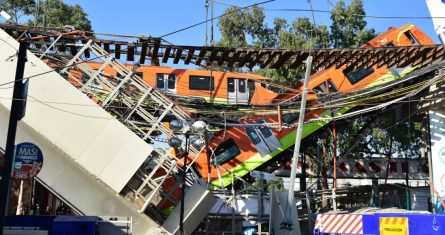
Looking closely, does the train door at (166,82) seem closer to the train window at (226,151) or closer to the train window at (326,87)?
the train window at (226,151)

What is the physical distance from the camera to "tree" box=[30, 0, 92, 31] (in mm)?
33162

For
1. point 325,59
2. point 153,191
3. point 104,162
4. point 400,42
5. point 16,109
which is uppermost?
point 400,42

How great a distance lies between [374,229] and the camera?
10.6m

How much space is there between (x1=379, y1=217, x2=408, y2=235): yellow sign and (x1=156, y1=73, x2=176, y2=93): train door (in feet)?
53.7

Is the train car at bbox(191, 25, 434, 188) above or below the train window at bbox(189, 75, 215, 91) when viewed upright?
below

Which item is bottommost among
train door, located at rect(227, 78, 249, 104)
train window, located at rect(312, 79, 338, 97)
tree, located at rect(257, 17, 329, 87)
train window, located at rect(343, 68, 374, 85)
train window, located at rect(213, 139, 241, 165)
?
train window, located at rect(213, 139, 241, 165)

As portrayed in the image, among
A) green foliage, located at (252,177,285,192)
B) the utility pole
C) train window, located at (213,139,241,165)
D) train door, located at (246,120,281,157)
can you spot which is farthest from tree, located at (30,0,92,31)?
the utility pole

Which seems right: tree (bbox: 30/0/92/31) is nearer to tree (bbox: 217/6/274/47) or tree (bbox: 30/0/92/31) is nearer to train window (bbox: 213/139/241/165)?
tree (bbox: 217/6/274/47)

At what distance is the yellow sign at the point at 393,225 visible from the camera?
9.69 meters

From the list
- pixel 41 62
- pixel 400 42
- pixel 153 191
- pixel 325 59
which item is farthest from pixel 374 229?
pixel 400 42

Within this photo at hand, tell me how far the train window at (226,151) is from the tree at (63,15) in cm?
1869

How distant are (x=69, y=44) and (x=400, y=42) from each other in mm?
13843

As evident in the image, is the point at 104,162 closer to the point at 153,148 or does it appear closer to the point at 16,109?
the point at 153,148

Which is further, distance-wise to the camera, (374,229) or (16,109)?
(374,229)
